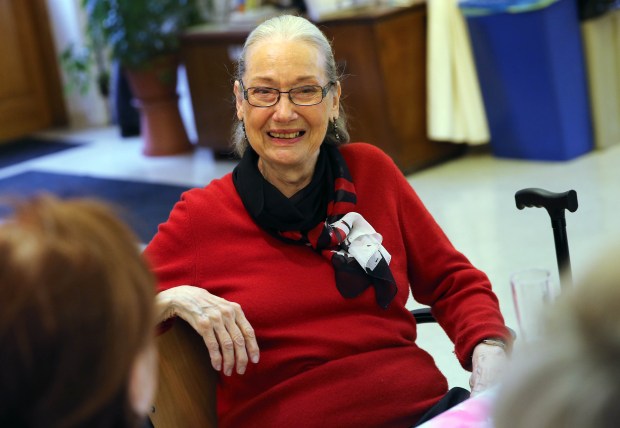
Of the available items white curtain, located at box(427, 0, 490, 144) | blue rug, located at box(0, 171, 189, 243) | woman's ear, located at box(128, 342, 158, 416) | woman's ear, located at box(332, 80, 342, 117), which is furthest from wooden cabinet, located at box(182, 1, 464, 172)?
woman's ear, located at box(128, 342, 158, 416)

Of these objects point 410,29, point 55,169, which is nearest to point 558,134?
point 410,29

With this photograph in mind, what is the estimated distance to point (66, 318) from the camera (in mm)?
870

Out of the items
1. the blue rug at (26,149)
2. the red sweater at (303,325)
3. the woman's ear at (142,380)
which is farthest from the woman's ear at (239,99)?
the blue rug at (26,149)

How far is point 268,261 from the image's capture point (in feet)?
6.73

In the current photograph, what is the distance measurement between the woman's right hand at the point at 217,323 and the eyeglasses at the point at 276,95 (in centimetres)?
50

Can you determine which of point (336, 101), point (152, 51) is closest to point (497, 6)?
point (152, 51)

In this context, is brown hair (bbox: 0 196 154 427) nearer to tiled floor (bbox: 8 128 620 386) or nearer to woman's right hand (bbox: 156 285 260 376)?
woman's right hand (bbox: 156 285 260 376)

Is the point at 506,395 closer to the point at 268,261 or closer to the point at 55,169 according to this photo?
the point at 268,261

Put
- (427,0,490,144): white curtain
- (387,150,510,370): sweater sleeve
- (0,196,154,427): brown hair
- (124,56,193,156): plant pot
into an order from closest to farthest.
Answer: (0,196,154,427): brown hair < (387,150,510,370): sweater sleeve < (427,0,490,144): white curtain < (124,56,193,156): plant pot

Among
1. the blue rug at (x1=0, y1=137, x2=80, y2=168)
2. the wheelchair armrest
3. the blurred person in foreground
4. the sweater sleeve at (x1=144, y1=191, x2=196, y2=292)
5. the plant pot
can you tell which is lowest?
the blue rug at (x1=0, y1=137, x2=80, y2=168)

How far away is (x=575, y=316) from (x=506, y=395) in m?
0.09

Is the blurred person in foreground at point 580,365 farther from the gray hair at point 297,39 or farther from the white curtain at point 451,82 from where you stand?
the white curtain at point 451,82

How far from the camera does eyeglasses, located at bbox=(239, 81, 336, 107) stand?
7.25 feet

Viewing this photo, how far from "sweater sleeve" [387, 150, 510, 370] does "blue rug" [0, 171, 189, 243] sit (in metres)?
3.18
